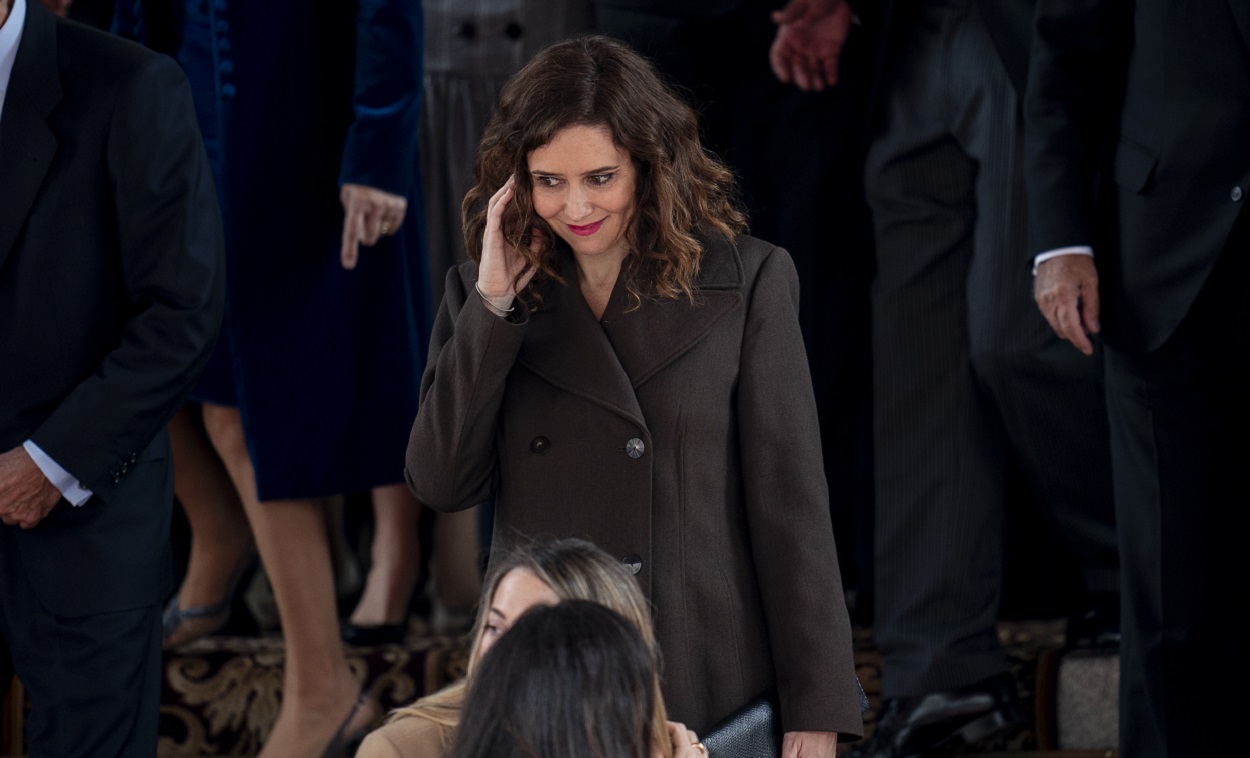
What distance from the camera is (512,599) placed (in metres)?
1.83

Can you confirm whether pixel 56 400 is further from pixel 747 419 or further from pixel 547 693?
pixel 547 693

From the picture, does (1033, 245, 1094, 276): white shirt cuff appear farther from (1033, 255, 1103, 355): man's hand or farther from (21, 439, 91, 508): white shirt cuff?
(21, 439, 91, 508): white shirt cuff

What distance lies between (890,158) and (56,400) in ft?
5.74

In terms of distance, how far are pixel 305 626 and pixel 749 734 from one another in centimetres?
146

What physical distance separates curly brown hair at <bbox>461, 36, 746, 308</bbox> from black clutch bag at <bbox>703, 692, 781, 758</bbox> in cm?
55

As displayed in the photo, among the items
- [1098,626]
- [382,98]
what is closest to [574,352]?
[382,98]

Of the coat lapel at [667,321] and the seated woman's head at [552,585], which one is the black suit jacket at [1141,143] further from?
the seated woman's head at [552,585]

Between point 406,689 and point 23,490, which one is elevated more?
point 23,490

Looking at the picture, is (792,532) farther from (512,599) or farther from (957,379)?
(957,379)

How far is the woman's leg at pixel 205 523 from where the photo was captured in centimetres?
383

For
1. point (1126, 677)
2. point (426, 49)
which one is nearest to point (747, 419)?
point (1126, 677)

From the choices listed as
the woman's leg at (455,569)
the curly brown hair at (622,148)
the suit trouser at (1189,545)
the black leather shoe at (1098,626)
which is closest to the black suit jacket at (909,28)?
the suit trouser at (1189,545)

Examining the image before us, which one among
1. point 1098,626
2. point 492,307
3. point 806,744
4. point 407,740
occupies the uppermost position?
point 492,307

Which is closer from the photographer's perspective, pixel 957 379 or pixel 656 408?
pixel 656 408
